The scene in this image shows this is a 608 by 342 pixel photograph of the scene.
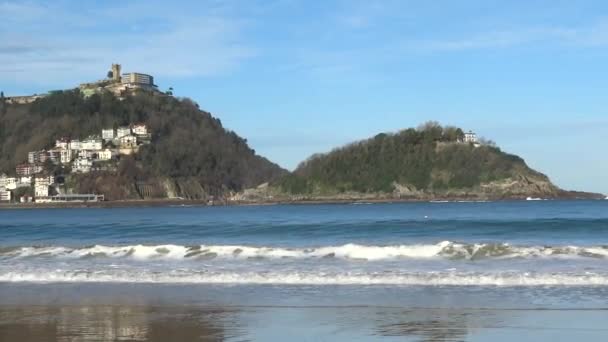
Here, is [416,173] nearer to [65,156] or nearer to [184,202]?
[184,202]

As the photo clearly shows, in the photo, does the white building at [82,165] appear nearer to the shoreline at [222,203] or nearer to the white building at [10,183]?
the white building at [10,183]

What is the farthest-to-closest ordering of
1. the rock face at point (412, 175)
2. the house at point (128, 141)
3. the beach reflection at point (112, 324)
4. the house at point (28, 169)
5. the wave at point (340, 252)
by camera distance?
1. the house at point (128, 141)
2. the house at point (28, 169)
3. the rock face at point (412, 175)
4. the wave at point (340, 252)
5. the beach reflection at point (112, 324)

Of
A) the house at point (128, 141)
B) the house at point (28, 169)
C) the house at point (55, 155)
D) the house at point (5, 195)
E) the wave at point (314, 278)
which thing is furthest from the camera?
the house at point (128, 141)

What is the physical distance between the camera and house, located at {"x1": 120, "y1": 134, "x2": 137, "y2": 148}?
189750 millimetres

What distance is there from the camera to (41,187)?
555 ft

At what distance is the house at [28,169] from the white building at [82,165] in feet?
27.0

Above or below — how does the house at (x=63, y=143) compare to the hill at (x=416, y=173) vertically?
above

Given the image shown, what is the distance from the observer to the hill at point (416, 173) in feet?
486

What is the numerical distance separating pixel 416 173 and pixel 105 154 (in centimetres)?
7820

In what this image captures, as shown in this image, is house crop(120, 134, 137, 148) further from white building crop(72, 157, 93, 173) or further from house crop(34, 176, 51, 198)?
house crop(34, 176, 51, 198)

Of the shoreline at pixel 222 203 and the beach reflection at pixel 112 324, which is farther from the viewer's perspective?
the shoreline at pixel 222 203

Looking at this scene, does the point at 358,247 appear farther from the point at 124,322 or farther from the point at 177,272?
the point at 124,322

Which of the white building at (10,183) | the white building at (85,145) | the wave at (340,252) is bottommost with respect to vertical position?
the wave at (340,252)

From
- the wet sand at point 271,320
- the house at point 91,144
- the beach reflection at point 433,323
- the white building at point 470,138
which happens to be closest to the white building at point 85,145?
the house at point 91,144
